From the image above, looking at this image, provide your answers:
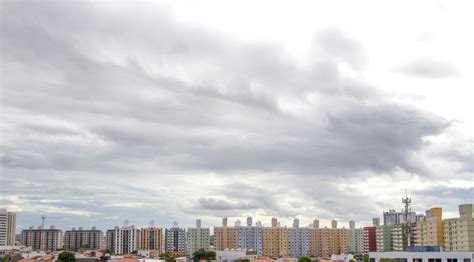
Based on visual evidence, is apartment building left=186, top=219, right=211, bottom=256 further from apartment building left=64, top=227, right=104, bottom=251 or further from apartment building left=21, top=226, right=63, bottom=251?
apartment building left=21, top=226, right=63, bottom=251

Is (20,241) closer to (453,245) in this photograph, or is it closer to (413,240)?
(413,240)

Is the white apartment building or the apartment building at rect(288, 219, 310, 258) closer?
the white apartment building

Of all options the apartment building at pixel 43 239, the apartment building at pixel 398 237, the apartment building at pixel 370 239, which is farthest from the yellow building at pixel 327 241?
the apartment building at pixel 43 239

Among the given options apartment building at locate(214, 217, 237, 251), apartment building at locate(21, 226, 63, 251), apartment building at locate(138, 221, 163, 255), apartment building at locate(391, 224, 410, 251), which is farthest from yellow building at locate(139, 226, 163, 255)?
apartment building at locate(391, 224, 410, 251)

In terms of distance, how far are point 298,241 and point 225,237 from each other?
49.1ft

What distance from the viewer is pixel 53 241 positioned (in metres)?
162

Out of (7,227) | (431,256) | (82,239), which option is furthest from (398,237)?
(7,227)

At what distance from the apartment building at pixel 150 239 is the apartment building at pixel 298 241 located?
1177 inches

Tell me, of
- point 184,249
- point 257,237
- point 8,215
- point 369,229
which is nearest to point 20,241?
point 8,215

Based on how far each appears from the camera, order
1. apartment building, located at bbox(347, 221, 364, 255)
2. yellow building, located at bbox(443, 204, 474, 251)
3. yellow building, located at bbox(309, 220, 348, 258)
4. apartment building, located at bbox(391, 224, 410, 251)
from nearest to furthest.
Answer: yellow building, located at bbox(443, 204, 474, 251) < apartment building, located at bbox(391, 224, 410, 251) < yellow building, located at bbox(309, 220, 348, 258) < apartment building, located at bbox(347, 221, 364, 255)

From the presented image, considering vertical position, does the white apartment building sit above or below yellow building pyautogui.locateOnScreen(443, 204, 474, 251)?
below

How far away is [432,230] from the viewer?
303 ft

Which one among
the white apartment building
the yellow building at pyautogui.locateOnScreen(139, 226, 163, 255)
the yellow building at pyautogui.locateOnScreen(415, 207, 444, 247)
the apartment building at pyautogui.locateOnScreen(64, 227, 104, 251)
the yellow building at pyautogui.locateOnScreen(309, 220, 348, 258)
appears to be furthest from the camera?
the apartment building at pyautogui.locateOnScreen(64, 227, 104, 251)

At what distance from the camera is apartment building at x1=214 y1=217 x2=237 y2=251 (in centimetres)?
12850
